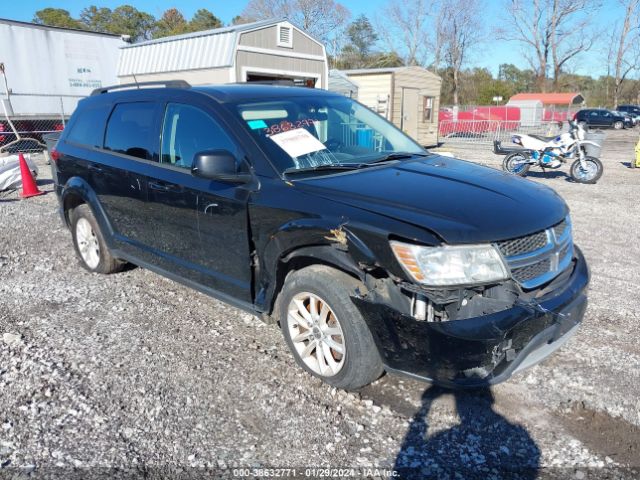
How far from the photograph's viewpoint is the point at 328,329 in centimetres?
305

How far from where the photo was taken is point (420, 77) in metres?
20.3

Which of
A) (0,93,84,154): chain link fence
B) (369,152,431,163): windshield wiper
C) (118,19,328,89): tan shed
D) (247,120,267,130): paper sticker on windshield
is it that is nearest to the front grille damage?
(369,152,431,163): windshield wiper

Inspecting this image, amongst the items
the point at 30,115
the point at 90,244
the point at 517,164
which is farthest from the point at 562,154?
the point at 30,115

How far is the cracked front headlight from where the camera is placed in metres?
2.57

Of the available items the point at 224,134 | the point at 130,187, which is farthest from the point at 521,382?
the point at 130,187

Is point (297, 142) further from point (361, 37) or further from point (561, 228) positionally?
point (361, 37)

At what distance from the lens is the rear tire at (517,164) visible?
37.7ft

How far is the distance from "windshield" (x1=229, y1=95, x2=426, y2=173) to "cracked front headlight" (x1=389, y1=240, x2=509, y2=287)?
105 cm

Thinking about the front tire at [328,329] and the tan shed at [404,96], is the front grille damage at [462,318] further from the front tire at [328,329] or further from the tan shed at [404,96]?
the tan shed at [404,96]

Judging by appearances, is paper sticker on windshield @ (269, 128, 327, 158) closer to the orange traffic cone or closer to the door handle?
the door handle

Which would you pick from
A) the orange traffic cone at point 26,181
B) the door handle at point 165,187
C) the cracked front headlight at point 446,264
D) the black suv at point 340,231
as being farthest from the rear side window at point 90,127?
the orange traffic cone at point 26,181

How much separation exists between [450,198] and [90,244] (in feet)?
12.6

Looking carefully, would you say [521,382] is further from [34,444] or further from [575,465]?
[34,444]

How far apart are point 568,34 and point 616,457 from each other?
2372 inches
